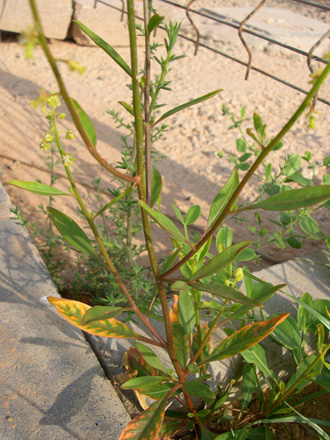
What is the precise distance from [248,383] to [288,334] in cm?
23

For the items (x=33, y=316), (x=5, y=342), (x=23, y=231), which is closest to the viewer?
(x=5, y=342)

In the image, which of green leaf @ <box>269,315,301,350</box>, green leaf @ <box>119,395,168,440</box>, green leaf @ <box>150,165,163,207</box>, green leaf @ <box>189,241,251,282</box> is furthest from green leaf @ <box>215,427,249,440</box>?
green leaf @ <box>150,165,163,207</box>

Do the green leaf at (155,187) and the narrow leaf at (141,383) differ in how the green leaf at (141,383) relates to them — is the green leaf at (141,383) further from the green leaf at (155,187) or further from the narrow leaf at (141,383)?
the green leaf at (155,187)

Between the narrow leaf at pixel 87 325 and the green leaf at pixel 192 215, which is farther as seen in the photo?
the green leaf at pixel 192 215

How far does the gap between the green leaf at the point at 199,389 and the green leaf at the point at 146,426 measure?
9cm

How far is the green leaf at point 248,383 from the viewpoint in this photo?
4.90 ft

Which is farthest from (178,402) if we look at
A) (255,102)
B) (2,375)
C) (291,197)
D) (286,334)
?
(255,102)

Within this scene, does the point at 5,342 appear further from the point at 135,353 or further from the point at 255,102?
the point at 255,102

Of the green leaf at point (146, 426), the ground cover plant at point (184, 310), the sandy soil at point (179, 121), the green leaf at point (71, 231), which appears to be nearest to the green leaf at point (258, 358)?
the ground cover plant at point (184, 310)

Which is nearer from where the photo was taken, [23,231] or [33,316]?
[33,316]

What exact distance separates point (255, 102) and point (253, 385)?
3804mm

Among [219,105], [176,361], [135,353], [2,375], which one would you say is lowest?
[2,375]

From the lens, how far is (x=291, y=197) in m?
0.85

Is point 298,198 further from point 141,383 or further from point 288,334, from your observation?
point 288,334
